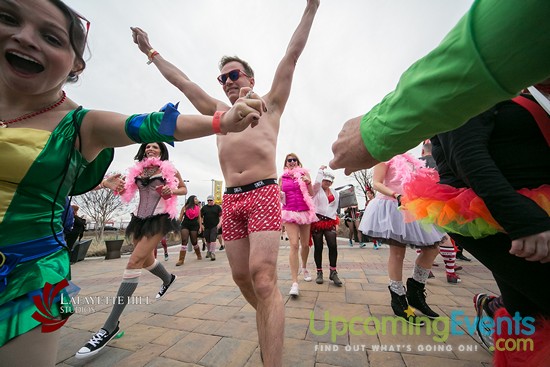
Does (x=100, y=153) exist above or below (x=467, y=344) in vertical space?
above

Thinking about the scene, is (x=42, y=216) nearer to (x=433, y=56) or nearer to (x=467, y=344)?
(x=433, y=56)

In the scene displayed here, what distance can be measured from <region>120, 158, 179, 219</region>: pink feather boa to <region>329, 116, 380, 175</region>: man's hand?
9.28 ft

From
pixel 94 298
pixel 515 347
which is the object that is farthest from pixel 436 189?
pixel 94 298

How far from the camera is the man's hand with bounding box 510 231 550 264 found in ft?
3.18

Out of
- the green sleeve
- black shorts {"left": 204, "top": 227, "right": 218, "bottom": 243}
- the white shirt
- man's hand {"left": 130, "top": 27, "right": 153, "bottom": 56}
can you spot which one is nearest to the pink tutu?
the white shirt

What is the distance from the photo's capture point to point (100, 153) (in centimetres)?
134

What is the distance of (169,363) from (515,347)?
2.31 m

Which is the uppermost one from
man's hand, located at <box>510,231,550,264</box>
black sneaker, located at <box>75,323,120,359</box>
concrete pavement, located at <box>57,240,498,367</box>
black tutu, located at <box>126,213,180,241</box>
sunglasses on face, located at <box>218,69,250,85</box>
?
sunglasses on face, located at <box>218,69,250,85</box>

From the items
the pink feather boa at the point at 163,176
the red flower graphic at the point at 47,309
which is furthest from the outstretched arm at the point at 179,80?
the red flower graphic at the point at 47,309

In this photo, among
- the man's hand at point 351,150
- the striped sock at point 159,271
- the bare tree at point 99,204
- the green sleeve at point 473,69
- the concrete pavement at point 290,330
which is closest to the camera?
the green sleeve at point 473,69

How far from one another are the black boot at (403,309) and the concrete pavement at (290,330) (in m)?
0.18

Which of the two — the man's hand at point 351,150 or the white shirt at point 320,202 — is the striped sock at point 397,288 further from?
the man's hand at point 351,150

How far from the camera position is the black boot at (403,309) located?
2.46m

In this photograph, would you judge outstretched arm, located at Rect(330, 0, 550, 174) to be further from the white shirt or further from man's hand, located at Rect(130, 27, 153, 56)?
the white shirt
